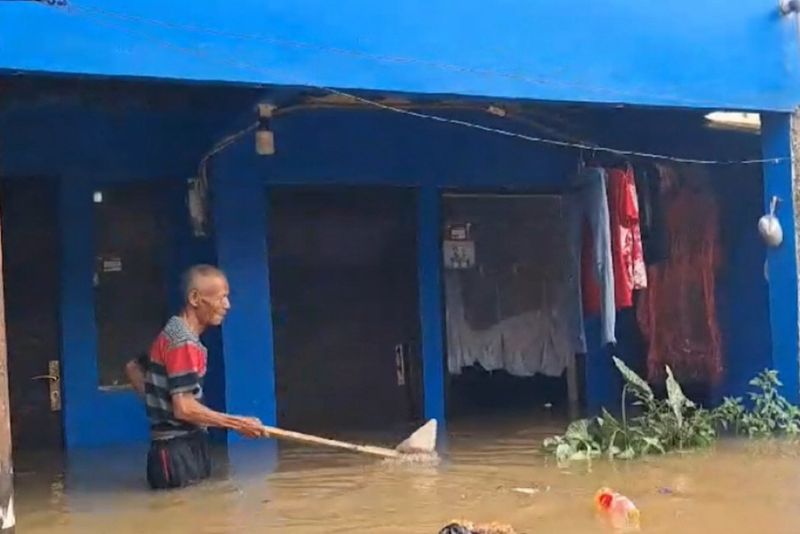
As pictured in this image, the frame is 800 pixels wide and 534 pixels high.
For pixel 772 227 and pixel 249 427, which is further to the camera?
pixel 772 227

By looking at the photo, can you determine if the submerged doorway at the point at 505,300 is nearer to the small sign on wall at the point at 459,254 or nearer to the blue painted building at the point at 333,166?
the small sign on wall at the point at 459,254

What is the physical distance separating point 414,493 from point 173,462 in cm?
141

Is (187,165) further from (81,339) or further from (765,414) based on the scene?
(765,414)

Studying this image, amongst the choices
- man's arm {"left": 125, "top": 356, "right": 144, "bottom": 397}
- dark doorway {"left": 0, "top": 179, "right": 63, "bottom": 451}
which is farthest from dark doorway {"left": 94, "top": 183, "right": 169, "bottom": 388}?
man's arm {"left": 125, "top": 356, "right": 144, "bottom": 397}

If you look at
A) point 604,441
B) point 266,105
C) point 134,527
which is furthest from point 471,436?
point 134,527

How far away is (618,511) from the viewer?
18.9 ft

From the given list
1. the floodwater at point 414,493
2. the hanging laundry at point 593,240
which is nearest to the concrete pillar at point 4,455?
the floodwater at point 414,493

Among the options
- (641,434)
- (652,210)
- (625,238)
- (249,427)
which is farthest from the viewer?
(652,210)

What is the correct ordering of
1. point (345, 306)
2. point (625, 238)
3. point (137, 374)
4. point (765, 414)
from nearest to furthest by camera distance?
point (137, 374)
point (765, 414)
point (625, 238)
point (345, 306)

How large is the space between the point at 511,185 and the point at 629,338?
183cm

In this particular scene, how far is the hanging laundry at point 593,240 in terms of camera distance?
903 centimetres

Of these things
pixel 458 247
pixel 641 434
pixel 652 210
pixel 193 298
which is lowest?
pixel 641 434

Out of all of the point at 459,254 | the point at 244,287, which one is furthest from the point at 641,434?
the point at 244,287

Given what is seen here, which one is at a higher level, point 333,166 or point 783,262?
point 333,166
